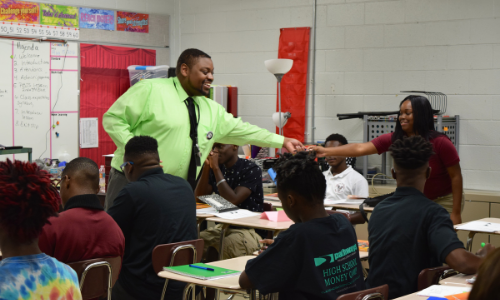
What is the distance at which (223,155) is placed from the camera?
163 inches

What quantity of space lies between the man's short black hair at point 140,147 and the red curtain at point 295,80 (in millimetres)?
3620

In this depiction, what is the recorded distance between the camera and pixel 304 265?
1.82m

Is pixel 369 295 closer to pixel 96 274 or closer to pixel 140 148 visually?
pixel 96 274

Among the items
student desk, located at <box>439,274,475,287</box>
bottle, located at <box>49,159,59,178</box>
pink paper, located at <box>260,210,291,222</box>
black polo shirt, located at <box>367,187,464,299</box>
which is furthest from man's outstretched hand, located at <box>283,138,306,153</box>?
bottle, located at <box>49,159,59,178</box>

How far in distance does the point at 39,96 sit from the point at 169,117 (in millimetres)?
3054

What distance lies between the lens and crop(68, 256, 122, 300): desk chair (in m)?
2.15

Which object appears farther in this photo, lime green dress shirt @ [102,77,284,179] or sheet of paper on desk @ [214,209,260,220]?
sheet of paper on desk @ [214,209,260,220]

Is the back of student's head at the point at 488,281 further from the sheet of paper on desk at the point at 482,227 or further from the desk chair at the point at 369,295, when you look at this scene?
the sheet of paper on desk at the point at 482,227

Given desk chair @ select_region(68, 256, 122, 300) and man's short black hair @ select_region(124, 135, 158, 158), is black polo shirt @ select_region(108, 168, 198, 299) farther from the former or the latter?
desk chair @ select_region(68, 256, 122, 300)

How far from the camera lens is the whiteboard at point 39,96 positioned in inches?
218

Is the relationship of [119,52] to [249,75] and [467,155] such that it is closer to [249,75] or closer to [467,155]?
[249,75]

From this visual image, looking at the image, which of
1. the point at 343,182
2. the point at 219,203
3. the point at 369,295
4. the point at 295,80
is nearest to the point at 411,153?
the point at 369,295

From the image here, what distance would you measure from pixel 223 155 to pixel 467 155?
265cm

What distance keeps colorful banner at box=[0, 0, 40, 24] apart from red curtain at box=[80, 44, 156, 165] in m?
0.59
